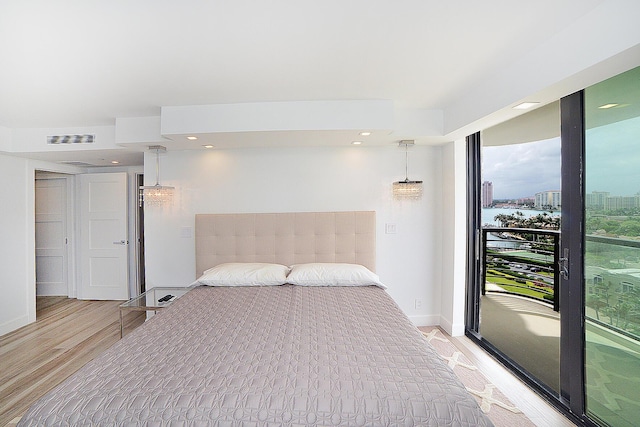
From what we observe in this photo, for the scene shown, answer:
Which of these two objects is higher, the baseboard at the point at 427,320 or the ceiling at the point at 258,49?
the ceiling at the point at 258,49

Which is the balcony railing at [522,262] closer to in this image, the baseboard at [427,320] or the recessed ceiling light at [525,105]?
the baseboard at [427,320]

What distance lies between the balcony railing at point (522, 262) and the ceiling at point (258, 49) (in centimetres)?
223

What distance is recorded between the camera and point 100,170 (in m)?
4.76

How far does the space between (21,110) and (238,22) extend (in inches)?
106

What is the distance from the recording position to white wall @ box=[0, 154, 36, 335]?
3551 millimetres

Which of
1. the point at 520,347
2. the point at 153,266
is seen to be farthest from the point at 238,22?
the point at 520,347

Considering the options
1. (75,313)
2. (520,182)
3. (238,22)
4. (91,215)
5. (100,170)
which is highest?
(238,22)

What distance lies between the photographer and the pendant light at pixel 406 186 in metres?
3.26

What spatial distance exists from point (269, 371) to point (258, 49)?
69.8 inches

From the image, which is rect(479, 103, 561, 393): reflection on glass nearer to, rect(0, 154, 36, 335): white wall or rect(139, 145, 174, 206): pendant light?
rect(139, 145, 174, 206): pendant light

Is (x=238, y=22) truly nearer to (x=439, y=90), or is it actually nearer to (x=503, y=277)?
(x=439, y=90)

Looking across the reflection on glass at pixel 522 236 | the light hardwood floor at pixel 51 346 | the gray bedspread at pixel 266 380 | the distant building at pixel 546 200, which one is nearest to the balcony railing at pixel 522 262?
the reflection on glass at pixel 522 236

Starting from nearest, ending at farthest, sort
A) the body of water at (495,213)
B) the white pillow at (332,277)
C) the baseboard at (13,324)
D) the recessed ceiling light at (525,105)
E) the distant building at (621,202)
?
the distant building at (621,202), the recessed ceiling light at (525,105), the white pillow at (332,277), the baseboard at (13,324), the body of water at (495,213)

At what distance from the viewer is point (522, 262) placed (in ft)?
12.8
